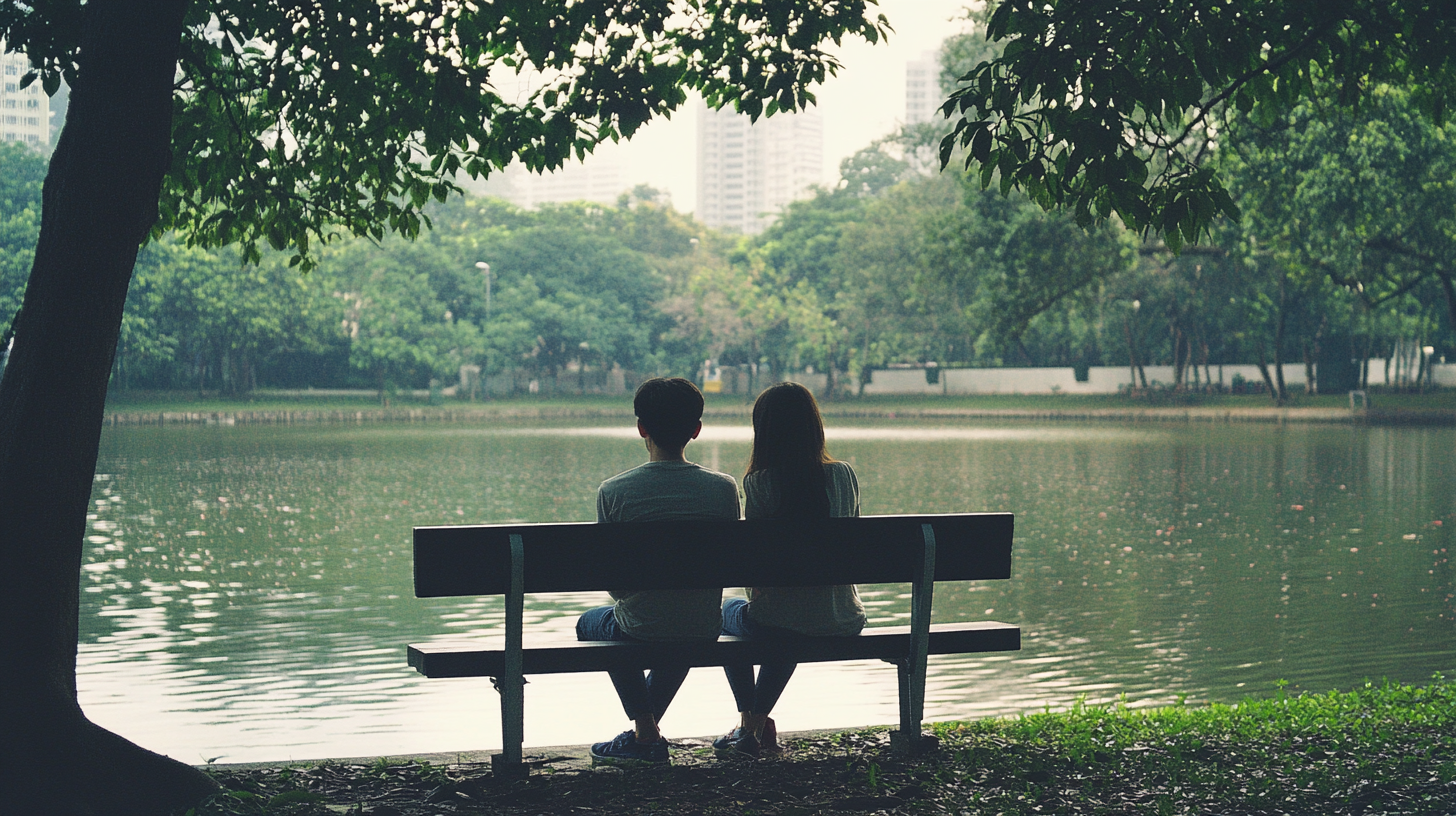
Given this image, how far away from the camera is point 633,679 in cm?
469

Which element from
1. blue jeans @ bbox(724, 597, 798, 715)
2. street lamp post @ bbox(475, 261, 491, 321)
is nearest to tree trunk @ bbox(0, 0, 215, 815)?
blue jeans @ bbox(724, 597, 798, 715)

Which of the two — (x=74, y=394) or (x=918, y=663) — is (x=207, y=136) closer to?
(x=74, y=394)

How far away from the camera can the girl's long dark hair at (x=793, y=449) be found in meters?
4.68

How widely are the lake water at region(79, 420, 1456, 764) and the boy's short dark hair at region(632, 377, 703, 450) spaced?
7.57 ft

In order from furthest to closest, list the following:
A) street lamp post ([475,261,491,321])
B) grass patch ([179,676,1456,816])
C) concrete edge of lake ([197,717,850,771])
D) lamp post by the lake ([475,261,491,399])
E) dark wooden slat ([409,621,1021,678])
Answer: lamp post by the lake ([475,261,491,399]), street lamp post ([475,261,491,321]), concrete edge of lake ([197,717,850,771]), dark wooden slat ([409,621,1021,678]), grass patch ([179,676,1456,816])

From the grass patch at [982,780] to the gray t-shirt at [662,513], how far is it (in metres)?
0.45

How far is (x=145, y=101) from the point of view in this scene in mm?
4207

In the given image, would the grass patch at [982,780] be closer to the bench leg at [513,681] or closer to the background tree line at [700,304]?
the bench leg at [513,681]

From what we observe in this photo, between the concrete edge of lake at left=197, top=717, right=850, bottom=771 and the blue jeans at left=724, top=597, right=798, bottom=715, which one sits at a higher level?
the blue jeans at left=724, top=597, right=798, bottom=715

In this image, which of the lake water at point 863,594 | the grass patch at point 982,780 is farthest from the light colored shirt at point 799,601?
the lake water at point 863,594

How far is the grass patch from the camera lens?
405 centimetres

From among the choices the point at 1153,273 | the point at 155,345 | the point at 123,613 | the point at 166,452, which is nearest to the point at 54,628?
the point at 123,613

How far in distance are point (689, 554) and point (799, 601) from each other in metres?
0.50

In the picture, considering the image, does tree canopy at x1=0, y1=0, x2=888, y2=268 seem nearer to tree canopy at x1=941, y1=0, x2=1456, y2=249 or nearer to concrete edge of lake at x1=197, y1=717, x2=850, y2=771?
tree canopy at x1=941, y1=0, x2=1456, y2=249
